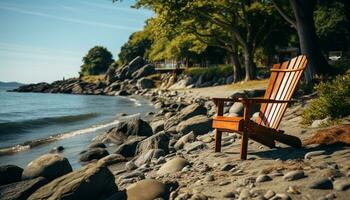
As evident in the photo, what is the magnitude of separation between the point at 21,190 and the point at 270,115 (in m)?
4.73

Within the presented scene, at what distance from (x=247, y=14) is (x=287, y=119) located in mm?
21509

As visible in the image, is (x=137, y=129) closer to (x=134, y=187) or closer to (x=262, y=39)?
(x=134, y=187)

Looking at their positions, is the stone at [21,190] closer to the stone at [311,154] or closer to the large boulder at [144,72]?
the stone at [311,154]

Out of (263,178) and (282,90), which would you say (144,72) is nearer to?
(282,90)

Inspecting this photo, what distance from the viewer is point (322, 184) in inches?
191

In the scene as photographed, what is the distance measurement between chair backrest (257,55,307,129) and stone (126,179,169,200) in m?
2.88

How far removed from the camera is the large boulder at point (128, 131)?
14.6 m

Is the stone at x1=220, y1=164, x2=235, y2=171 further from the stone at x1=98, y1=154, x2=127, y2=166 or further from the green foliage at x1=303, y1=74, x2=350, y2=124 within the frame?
the stone at x1=98, y1=154, x2=127, y2=166

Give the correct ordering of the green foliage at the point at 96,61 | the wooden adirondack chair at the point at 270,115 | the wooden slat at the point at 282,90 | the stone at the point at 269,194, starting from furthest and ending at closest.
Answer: the green foliage at the point at 96,61 < the wooden slat at the point at 282,90 < the wooden adirondack chair at the point at 270,115 < the stone at the point at 269,194

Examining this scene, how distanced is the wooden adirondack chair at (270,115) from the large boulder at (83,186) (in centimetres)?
231

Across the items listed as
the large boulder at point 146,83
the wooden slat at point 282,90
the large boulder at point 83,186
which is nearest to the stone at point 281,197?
the large boulder at point 83,186

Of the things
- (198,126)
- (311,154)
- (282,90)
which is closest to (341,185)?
(311,154)

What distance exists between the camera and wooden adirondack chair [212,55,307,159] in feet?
22.9

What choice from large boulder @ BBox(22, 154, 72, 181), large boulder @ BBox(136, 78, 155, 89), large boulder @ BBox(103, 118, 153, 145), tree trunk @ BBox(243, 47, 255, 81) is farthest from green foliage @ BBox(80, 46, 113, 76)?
large boulder @ BBox(22, 154, 72, 181)
